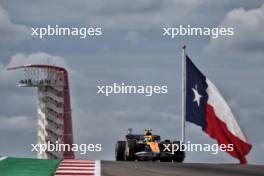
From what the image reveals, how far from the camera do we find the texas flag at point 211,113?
3038 centimetres

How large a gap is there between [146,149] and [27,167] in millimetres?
12446

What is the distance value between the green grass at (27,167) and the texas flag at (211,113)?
7.51 metres

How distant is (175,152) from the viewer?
3453 cm

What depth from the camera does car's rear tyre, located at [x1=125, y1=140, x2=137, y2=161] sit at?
1364 inches

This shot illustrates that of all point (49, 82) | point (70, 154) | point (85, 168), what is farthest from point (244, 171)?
point (70, 154)

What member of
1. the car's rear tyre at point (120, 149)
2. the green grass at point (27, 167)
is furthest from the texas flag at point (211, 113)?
the green grass at point (27, 167)

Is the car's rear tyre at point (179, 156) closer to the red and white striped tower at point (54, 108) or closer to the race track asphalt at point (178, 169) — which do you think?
the race track asphalt at point (178, 169)

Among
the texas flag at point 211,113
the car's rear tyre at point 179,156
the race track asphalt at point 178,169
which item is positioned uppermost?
the texas flag at point 211,113

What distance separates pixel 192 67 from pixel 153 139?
178 inches

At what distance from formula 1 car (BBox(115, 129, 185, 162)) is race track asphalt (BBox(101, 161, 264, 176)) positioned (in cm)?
638

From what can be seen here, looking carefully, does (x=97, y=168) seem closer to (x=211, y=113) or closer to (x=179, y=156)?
(x=211, y=113)

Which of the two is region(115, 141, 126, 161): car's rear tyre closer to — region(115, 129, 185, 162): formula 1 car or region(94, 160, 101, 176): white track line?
region(115, 129, 185, 162): formula 1 car

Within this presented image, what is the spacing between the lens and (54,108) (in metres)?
124

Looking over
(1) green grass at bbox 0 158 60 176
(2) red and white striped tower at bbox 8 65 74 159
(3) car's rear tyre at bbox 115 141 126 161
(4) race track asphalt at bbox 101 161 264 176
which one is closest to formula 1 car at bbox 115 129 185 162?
(3) car's rear tyre at bbox 115 141 126 161
